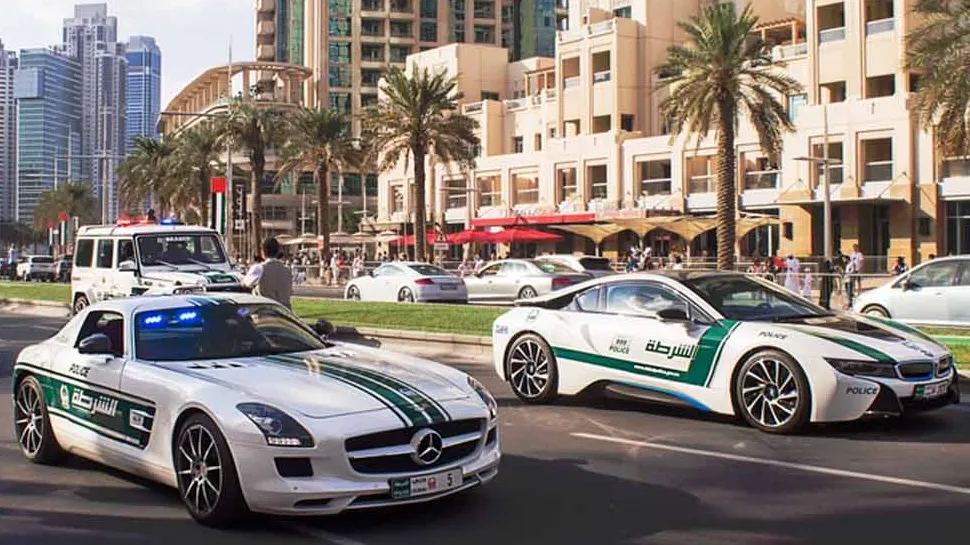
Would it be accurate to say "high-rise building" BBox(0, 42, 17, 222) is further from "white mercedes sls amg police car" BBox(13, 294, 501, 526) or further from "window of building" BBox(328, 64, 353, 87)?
"white mercedes sls amg police car" BBox(13, 294, 501, 526)

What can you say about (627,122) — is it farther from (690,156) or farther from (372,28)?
(372,28)

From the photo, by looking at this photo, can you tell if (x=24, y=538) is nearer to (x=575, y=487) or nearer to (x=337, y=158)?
(x=575, y=487)

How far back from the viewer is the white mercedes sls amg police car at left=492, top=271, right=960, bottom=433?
28.8 ft

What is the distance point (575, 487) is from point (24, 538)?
3.47 meters

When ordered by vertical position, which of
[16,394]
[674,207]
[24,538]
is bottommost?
[24,538]

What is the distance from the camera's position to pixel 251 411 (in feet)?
19.7

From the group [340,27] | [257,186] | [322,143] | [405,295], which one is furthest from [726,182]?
[340,27]

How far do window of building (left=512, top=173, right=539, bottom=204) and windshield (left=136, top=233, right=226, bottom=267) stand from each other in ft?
143

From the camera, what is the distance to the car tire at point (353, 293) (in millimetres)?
31359

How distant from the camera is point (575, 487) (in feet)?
23.7

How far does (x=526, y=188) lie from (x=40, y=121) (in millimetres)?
82183

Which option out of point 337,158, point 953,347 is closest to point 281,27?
point 337,158

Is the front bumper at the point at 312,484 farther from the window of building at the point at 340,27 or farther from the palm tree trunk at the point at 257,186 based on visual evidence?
the window of building at the point at 340,27

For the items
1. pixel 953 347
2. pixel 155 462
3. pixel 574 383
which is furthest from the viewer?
pixel 953 347
